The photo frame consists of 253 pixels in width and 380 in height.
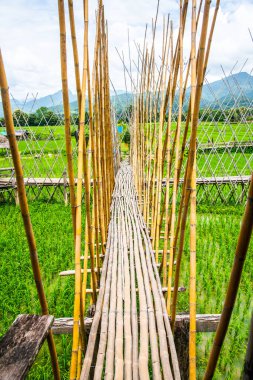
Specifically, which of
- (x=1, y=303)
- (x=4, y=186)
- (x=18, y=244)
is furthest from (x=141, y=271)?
(x=4, y=186)

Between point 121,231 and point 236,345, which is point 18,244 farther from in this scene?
point 236,345

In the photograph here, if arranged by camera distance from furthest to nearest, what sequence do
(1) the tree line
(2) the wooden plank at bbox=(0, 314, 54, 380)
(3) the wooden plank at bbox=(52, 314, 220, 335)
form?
(1) the tree line < (3) the wooden plank at bbox=(52, 314, 220, 335) < (2) the wooden plank at bbox=(0, 314, 54, 380)

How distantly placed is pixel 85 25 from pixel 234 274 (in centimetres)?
131

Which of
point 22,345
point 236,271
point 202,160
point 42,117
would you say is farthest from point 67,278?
point 202,160

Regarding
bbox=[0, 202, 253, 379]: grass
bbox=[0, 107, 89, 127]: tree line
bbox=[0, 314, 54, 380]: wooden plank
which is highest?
bbox=[0, 107, 89, 127]: tree line

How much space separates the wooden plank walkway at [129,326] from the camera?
1.30m

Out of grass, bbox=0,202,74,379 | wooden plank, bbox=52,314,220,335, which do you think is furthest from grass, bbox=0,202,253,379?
wooden plank, bbox=52,314,220,335

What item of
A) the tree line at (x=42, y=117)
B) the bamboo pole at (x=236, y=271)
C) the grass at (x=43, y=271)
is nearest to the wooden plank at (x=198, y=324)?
the grass at (x=43, y=271)

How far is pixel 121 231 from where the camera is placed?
9.34 feet

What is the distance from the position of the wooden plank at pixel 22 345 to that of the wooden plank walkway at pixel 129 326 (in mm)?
499

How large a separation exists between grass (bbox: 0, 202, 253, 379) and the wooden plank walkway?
2.27ft

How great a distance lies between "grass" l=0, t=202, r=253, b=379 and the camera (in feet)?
7.34

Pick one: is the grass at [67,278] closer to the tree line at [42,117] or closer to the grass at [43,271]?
the grass at [43,271]

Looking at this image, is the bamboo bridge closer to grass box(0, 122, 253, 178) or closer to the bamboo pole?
the bamboo pole
